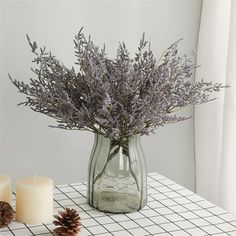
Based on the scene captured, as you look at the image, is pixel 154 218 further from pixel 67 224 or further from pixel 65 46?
pixel 65 46

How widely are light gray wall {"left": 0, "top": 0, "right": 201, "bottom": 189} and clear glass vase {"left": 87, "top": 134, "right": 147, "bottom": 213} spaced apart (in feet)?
1.33

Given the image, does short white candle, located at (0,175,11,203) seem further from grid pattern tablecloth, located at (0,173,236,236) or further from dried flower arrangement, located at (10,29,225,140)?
dried flower arrangement, located at (10,29,225,140)

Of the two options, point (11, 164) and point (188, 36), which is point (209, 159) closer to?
point (188, 36)

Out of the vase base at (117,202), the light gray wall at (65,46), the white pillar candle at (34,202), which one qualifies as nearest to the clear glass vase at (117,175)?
the vase base at (117,202)

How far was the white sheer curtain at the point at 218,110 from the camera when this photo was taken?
5.35 ft

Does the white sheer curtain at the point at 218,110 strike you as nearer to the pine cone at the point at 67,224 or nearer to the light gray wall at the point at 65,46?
the light gray wall at the point at 65,46

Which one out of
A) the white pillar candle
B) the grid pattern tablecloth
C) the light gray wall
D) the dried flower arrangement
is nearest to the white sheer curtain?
the light gray wall

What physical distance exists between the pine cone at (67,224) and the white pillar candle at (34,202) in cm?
6

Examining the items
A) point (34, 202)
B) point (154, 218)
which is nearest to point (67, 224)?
point (34, 202)

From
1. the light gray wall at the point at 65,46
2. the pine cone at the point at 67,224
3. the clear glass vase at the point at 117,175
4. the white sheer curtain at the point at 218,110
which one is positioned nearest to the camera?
the pine cone at the point at 67,224

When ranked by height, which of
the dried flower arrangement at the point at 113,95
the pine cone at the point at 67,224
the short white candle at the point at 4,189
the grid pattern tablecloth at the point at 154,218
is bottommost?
the grid pattern tablecloth at the point at 154,218

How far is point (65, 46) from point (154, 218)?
0.59 m

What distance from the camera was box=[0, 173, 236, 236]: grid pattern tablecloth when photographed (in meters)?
1.12

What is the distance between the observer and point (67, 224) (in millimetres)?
1089
